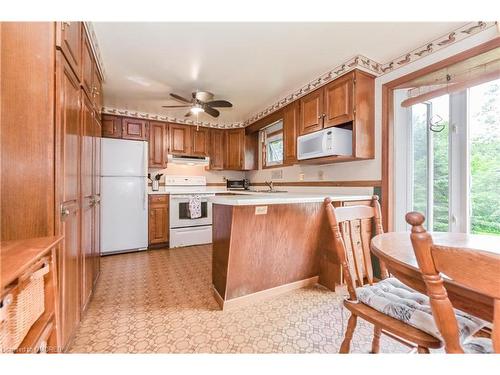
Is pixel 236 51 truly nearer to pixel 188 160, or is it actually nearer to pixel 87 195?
pixel 87 195

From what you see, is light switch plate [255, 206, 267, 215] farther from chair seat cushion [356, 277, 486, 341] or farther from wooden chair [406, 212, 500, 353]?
wooden chair [406, 212, 500, 353]

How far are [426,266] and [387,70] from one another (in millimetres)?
2364

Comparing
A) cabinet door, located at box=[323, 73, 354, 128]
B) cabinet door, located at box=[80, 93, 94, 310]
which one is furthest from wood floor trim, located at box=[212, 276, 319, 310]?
cabinet door, located at box=[323, 73, 354, 128]

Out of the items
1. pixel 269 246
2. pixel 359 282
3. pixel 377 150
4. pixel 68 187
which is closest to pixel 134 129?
pixel 68 187

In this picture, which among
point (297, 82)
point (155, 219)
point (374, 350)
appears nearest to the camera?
point (374, 350)

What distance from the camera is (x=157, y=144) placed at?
3.86 m

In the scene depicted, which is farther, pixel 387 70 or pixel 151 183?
pixel 151 183

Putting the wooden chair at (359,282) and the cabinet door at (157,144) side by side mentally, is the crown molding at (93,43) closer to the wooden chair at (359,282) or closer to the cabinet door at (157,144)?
the cabinet door at (157,144)

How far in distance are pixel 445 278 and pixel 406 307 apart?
375 mm

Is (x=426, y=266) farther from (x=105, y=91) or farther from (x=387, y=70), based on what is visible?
(x=105, y=91)

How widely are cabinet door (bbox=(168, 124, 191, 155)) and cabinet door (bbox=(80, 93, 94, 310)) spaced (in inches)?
85.2

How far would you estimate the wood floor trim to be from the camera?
1.83 meters
